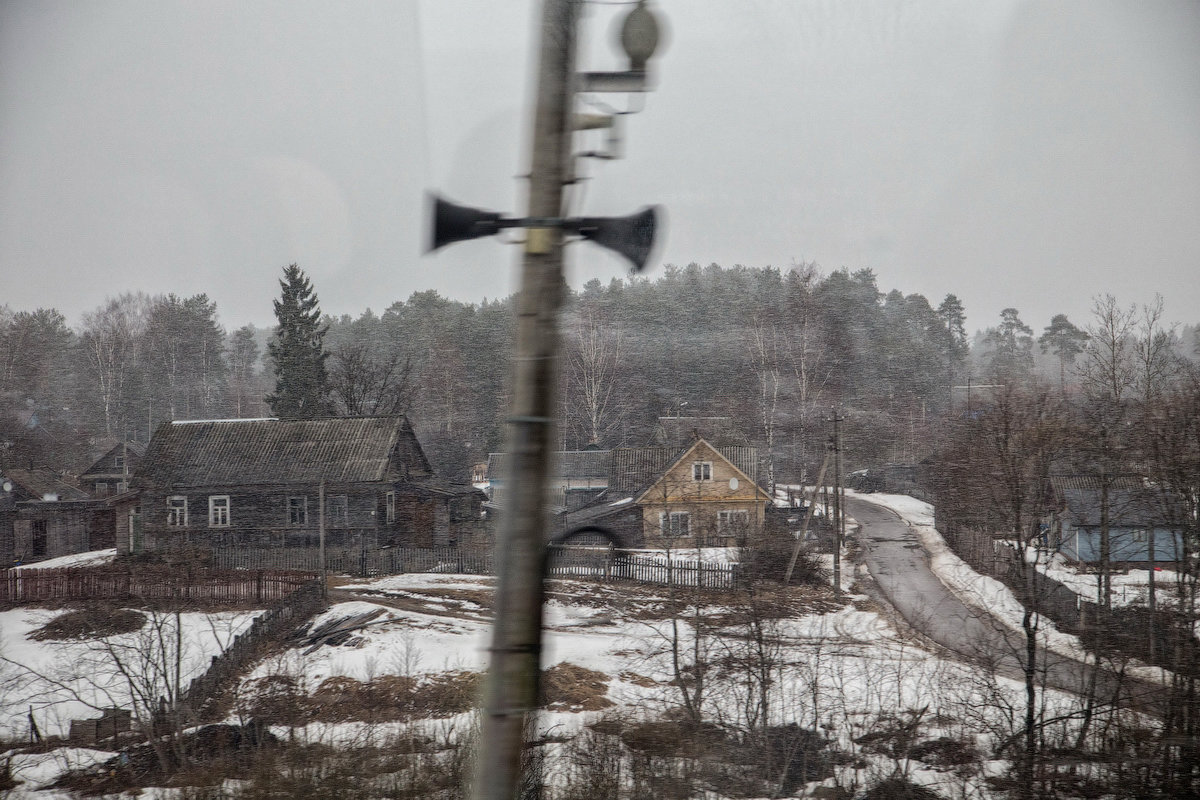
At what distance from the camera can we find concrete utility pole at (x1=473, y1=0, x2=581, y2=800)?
1088 millimetres

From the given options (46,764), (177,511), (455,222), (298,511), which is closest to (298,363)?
(298,511)

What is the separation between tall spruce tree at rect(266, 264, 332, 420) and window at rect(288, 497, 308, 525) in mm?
1129

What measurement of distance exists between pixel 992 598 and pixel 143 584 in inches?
333

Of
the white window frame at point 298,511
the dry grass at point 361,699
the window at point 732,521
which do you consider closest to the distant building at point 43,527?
the white window frame at point 298,511

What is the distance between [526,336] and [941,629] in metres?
7.21

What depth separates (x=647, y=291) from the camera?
1136 centimetres

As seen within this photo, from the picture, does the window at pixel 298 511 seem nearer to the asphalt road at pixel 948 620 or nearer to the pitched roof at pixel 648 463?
the pitched roof at pixel 648 463

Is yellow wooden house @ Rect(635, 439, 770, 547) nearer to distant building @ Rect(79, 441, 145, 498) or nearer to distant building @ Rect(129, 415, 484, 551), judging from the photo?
distant building @ Rect(129, 415, 484, 551)

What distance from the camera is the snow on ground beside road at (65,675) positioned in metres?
5.25

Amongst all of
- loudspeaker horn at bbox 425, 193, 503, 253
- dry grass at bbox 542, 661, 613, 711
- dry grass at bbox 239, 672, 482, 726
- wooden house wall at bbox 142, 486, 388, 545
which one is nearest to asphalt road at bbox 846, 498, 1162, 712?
dry grass at bbox 542, 661, 613, 711

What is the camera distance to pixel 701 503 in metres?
8.89

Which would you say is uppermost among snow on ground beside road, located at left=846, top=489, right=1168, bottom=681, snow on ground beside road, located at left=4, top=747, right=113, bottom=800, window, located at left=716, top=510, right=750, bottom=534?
window, located at left=716, top=510, right=750, bottom=534

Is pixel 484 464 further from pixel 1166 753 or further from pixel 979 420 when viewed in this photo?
pixel 1166 753

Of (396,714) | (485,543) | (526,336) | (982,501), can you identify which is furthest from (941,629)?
(526,336)
